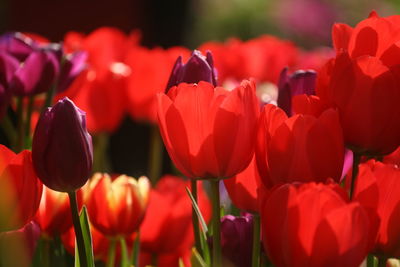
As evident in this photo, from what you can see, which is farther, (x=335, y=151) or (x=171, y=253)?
(x=171, y=253)

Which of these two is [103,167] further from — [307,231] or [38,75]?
[307,231]

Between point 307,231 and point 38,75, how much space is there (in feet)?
1.51

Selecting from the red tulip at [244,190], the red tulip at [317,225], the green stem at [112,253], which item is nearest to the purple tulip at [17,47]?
the green stem at [112,253]

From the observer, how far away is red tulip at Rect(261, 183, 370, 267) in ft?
1.87

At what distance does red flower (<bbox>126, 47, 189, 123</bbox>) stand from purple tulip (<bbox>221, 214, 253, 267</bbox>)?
648mm

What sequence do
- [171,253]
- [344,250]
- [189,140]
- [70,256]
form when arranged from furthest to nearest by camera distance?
[171,253] → [70,256] → [189,140] → [344,250]

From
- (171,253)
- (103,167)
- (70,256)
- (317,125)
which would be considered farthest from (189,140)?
(103,167)

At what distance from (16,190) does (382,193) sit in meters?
0.28

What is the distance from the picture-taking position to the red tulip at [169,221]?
39.2 inches

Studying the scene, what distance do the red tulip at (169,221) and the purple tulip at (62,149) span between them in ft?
1.05

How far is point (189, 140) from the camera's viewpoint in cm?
68

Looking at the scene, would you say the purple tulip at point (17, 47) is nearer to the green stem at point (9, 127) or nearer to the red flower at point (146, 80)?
the green stem at point (9, 127)

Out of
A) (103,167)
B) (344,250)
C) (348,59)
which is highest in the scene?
(348,59)

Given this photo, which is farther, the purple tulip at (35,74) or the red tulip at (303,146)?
the purple tulip at (35,74)
